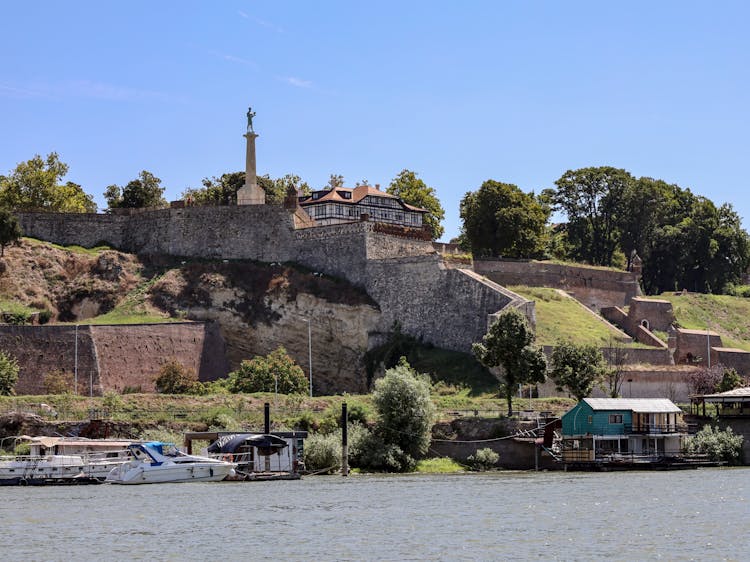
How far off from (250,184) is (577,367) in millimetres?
38557

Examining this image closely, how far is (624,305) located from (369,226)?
23.5 m

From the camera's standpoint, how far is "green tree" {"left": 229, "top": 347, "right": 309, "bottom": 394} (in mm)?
98688

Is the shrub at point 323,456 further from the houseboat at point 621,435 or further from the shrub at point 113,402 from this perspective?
the shrub at point 113,402

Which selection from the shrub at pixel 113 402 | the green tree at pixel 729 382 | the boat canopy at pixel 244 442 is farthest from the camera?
the green tree at pixel 729 382

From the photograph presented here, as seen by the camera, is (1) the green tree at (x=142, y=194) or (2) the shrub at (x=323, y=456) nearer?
(2) the shrub at (x=323, y=456)

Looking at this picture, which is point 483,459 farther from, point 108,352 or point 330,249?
point 330,249

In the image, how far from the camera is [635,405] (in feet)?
281

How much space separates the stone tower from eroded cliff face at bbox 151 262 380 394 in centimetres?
875

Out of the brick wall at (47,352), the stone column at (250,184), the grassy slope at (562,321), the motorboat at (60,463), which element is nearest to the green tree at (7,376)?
the brick wall at (47,352)

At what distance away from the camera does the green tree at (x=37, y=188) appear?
126 metres

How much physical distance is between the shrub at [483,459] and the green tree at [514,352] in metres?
4.52

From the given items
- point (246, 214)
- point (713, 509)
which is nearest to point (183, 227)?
point (246, 214)

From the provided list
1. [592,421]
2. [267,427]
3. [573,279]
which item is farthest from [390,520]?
[573,279]

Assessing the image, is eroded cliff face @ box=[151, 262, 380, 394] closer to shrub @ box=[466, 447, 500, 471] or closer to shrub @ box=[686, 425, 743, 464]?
shrub @ box=[466, 447, 500, 471]
